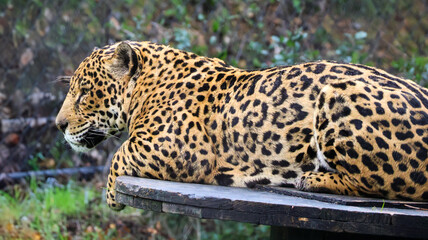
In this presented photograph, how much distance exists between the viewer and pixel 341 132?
340 cm

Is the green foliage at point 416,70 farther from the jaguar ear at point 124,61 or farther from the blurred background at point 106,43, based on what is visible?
the jaguar ear at point 124,61

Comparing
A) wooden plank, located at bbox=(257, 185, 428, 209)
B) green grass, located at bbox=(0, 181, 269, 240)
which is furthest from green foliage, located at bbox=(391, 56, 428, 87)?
wooden plank, located at bbox=(257, 185, 428, 209)

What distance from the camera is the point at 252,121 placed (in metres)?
3.92

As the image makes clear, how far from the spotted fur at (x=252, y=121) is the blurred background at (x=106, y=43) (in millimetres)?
2196

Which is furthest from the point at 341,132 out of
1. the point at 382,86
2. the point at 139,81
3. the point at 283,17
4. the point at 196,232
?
the point at 283,17

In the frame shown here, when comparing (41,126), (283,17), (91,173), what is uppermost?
(283,17)

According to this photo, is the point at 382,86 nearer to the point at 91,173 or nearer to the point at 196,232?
the point at 196,232

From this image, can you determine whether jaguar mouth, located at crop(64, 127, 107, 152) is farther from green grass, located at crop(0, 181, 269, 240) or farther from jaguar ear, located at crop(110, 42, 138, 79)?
green grass, located at crop(0, 181, 269, 240)

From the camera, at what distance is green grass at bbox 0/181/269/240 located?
21.1 feet

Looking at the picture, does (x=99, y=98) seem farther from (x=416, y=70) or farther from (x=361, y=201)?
→ (x=416, y=70)

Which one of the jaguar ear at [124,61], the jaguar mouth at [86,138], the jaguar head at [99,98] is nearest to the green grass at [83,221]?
the jaguar mouth at [86,138]

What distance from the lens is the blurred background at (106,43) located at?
6.79 metres

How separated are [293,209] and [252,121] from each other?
3.53ft

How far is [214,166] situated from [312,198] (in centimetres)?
84
